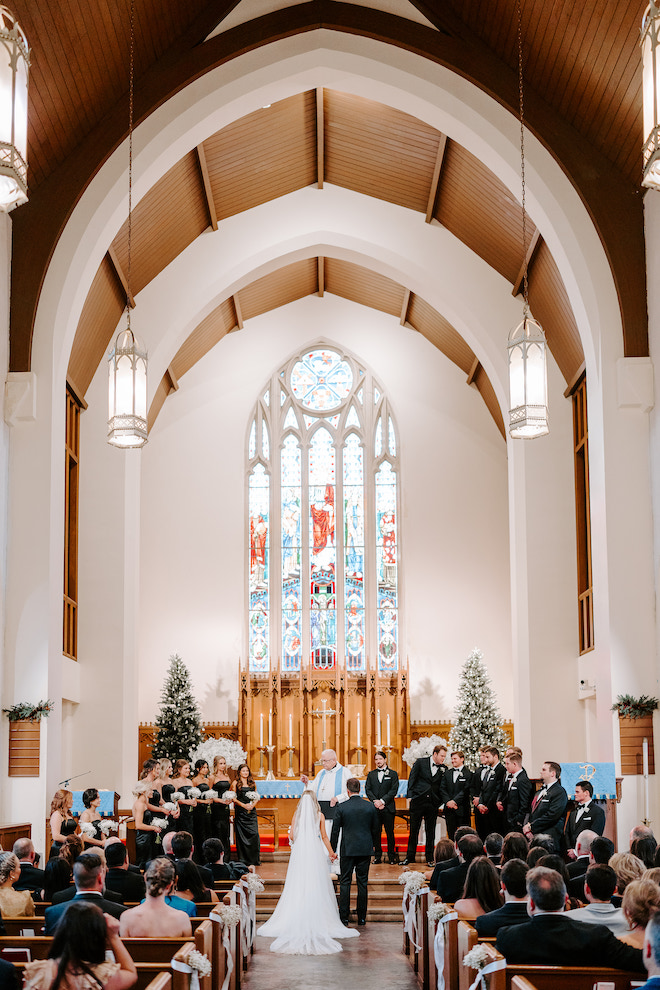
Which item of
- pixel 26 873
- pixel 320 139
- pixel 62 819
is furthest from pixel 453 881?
pixel 320 139

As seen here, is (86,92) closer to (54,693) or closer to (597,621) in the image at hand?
(54,693)

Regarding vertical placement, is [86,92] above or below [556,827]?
above

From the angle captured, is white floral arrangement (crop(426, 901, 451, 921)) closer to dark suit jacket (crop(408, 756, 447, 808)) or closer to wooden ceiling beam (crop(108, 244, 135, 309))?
dark suit jacket (crop(408, 756, 447, 808))

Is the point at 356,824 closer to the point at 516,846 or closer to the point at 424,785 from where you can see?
the point at 424,785

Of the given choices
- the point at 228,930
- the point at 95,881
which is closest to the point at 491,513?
the point at 228,930

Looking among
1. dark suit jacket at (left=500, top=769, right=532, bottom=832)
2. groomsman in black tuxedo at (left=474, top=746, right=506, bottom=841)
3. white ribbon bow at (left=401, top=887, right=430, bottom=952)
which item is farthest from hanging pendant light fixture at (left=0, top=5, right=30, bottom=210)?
groomsman in black tuxedo at (left=474, top=746, right=506, bottom=841)

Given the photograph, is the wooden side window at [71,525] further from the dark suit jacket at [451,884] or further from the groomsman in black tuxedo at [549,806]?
the dark suit jacket at [451,884]

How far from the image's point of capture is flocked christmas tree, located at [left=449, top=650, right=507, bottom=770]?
583 inches

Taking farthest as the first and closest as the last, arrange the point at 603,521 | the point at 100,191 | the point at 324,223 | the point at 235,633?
the point at 235,633
the point at 324,223
the point at 100,191
the point at 603,521

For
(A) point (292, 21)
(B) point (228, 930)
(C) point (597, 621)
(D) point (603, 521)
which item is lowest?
(B) point (228, 930)

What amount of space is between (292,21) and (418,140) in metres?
2.45

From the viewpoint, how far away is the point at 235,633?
17.1m

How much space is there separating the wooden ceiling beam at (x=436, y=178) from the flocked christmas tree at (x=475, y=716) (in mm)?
5770

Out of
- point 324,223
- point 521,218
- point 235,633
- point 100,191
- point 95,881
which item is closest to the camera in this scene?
point 95,881
